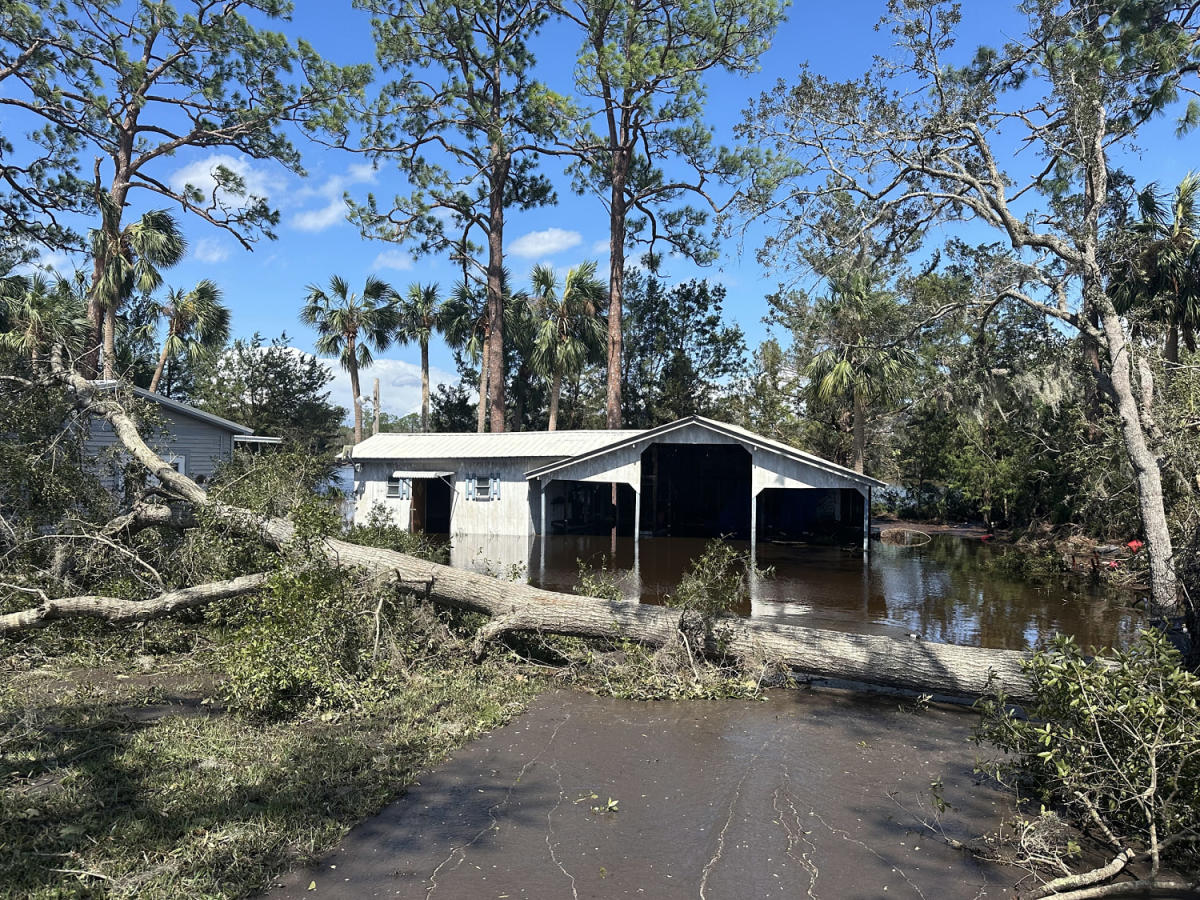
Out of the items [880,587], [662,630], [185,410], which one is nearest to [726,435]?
[880,587]

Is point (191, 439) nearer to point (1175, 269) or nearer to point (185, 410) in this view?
point (185, 410)

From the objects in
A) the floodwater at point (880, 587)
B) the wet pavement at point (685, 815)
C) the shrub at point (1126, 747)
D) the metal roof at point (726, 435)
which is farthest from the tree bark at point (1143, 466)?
the metal roof at point (726, 435)

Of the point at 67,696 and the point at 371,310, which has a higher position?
the point at 371,310

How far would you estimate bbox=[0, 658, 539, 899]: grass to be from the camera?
12.8 ft

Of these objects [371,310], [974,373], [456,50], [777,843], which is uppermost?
[456,50]

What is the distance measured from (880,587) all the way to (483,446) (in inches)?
550

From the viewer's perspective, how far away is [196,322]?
1036 inches

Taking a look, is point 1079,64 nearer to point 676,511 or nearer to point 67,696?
point 67,696

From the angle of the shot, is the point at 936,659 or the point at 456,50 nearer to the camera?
the point at 936,659

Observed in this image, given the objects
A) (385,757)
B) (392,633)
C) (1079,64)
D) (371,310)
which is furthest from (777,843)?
(371,310)

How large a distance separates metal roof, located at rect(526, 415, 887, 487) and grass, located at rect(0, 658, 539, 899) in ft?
45.4

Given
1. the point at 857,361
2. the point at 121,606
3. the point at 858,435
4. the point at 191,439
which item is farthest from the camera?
the point at 858,435

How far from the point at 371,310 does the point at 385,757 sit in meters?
30.8

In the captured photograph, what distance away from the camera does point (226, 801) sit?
4.64 m
